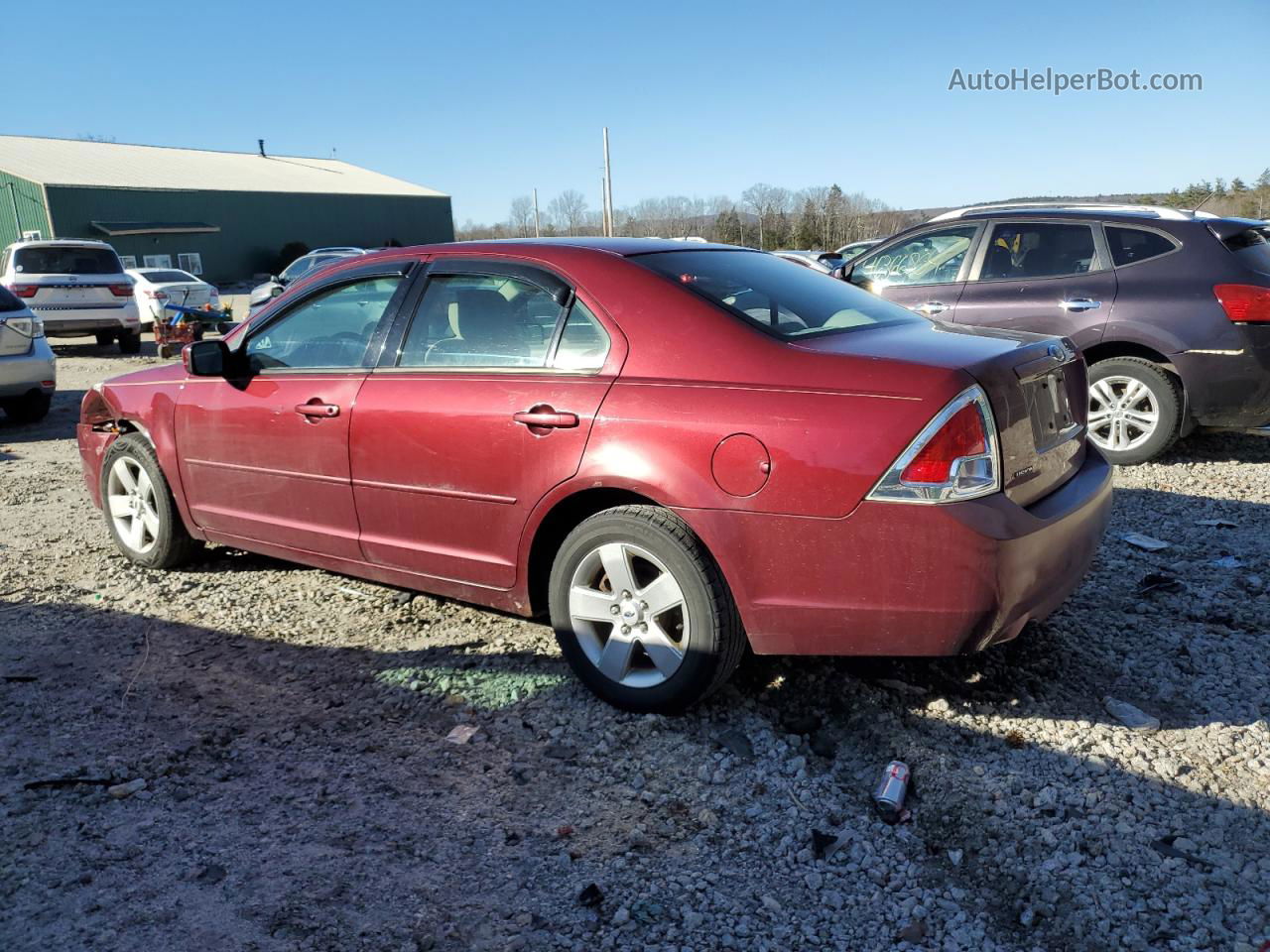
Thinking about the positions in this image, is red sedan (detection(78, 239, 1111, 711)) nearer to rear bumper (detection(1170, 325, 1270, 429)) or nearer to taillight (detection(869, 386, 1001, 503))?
taillight (detection(869, 386, 1001, 503))

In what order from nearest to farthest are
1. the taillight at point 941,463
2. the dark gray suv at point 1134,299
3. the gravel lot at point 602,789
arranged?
the gravel lot at point 602,789, the taillight at point 941,463, the dark gray suv at point 1134,299

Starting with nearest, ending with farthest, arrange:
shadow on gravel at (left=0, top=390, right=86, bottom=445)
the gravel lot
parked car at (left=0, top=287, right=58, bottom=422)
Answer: the gravel lot
shadow on gravel at (left=0, top=390, right=86, bottom=445)
parked car at (left=0, top=287, right=58, bottom=422)

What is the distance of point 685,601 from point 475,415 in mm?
1079

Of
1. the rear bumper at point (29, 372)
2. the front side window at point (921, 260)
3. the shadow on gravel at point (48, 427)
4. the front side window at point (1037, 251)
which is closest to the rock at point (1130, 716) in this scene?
the front side window at point (1037, 251)

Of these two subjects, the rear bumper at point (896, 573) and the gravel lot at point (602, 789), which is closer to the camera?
the gravel lot at point (602, 789)

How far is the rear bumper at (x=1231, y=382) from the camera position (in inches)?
249

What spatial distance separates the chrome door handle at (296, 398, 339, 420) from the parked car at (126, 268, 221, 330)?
53.9 feet

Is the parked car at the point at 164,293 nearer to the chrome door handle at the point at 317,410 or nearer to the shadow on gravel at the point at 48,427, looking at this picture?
the shadow on gravel at the point at 48,427

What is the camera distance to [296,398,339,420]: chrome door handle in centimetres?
413

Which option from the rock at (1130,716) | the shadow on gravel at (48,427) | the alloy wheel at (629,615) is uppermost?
the alloy wheel at (629,615)

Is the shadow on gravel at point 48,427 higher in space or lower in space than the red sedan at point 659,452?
lower

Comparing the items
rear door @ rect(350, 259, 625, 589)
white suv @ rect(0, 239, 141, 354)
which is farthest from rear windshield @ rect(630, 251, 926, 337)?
white suv @ rect(0, 239, 141, 354)

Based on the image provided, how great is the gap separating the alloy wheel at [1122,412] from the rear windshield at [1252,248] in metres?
0.99

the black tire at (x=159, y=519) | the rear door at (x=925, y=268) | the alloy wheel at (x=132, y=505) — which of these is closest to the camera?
the black tire at (x=159, y=519)
